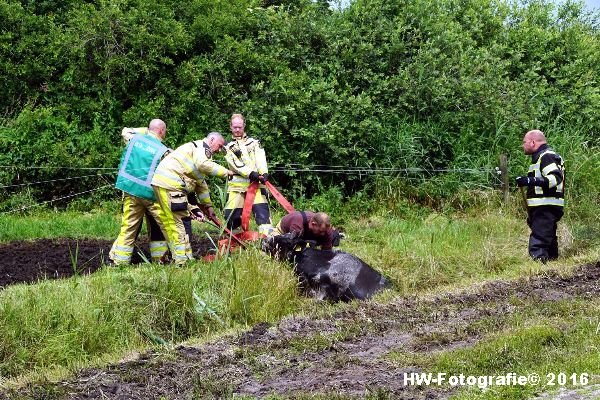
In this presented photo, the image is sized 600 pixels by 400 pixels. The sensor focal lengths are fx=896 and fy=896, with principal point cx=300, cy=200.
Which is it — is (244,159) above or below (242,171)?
above

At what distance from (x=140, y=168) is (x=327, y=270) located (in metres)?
2.61

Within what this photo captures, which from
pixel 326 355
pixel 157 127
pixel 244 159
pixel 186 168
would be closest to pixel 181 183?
pixel 186 168

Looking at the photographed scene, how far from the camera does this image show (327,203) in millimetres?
14219

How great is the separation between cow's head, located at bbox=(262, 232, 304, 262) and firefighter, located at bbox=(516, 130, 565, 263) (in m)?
2.87

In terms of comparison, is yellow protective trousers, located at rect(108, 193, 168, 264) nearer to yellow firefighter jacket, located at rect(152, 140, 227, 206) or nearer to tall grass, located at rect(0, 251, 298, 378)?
yellow firefighter jacket, located at rect(152, 140, 227, 206)

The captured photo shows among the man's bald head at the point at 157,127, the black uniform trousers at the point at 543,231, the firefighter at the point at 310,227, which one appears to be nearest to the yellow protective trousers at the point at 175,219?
the man's bald head at the point at 157,127

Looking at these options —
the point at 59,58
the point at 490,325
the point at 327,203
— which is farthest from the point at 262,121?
the point at 490,325

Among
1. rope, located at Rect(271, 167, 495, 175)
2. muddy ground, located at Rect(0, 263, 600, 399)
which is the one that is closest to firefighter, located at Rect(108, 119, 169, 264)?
muddy ground, located at Rect(0, 263, 600, 399)

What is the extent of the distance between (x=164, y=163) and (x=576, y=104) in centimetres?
975

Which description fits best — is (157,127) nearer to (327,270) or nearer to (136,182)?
(136,182)

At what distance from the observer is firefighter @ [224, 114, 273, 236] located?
36.8 feet

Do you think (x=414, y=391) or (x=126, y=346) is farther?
(x=126, y=346)

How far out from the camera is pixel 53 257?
11156mm

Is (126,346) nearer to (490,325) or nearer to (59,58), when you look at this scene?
(490,325)
